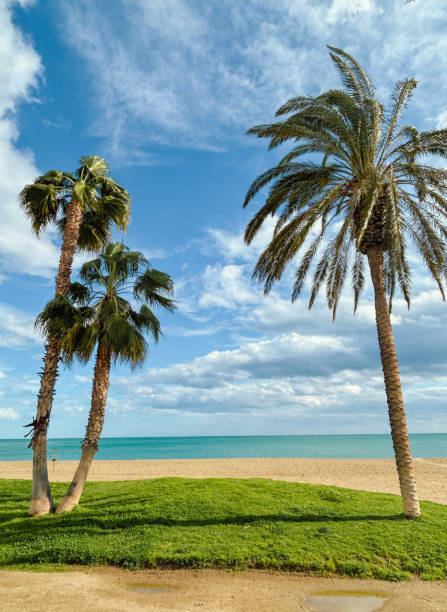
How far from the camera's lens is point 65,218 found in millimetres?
15133

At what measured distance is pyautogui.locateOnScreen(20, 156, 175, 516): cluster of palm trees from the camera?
39.7 ft

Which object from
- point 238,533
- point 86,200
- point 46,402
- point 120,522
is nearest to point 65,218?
point 86,200

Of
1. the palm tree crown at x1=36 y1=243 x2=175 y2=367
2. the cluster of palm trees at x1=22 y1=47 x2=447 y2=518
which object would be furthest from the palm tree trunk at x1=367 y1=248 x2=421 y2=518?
the palm tree crown at x1=36 y1=243 x2=175 y2=367

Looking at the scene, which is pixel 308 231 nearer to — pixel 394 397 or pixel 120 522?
pixel 394 397

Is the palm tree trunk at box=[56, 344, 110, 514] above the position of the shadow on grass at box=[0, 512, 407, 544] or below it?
above

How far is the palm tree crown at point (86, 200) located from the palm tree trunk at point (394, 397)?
31.6 ft

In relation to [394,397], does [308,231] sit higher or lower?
higher

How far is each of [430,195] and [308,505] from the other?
35.0 feet

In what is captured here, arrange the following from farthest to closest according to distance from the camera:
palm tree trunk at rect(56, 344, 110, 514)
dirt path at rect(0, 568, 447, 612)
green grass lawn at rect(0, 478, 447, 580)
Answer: palm tree trunk at rect(56, 344, 110, 514)
green grass lawn at rect(0, 478, 447, 580)
dirt path at rect(0, 568, 447, 612)

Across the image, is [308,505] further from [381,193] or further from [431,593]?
[381,193]

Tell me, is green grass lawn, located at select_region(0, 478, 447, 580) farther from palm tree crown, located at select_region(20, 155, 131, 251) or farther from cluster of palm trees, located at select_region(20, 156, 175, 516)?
palm tree crown, located at select_region(20, 155, 131, 251)

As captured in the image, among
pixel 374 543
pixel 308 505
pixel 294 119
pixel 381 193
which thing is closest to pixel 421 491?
pixel 308 505

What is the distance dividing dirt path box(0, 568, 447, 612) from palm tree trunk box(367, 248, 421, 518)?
3.62 m

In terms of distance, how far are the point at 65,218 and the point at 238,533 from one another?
12.5 m
